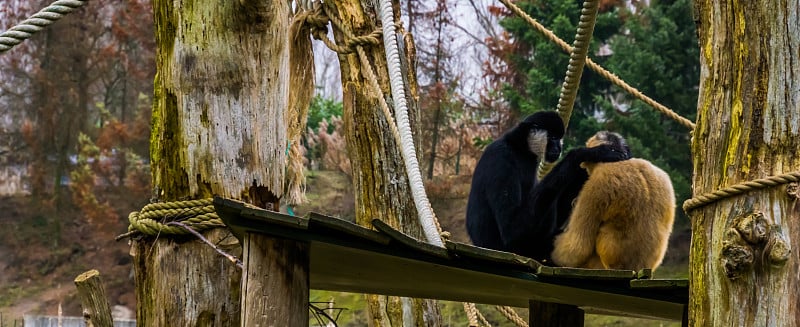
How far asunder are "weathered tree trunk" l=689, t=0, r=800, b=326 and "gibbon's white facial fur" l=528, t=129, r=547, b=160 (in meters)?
2.80

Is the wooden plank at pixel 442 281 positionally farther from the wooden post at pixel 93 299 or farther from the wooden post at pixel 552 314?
the wooden post at pixel 93 299

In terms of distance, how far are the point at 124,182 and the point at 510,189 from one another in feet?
54.7

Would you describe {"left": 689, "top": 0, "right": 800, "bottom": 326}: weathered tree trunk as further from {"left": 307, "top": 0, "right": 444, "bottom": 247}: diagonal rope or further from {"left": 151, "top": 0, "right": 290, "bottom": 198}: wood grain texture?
{"left": 151, "top": 0, "right": 290, "bottom": 198}: wood grain texture

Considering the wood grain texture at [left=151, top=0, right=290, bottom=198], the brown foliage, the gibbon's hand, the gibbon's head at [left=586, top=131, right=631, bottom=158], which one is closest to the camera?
the wood grain texture at [left=151, top=0, right=290, bottom=198]

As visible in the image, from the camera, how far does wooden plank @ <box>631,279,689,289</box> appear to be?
346cm

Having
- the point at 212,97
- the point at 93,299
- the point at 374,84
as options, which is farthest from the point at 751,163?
the point at 374,84

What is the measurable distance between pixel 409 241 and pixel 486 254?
373mm

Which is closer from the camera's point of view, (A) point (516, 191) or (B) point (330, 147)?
Answer: (A) point (516, 191)

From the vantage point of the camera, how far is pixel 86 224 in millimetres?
21344

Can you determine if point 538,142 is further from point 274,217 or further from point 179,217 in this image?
point 274,217

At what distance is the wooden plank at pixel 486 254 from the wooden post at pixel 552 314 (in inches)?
67.9

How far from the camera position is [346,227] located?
2904 millimetres

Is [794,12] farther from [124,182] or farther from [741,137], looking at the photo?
[124,182]

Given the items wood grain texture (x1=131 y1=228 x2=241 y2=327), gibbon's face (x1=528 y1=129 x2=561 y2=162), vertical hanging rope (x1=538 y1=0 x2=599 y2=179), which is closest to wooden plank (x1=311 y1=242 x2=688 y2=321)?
wood grain texture (x1=131 y1=228 x2=241 y2=327)
